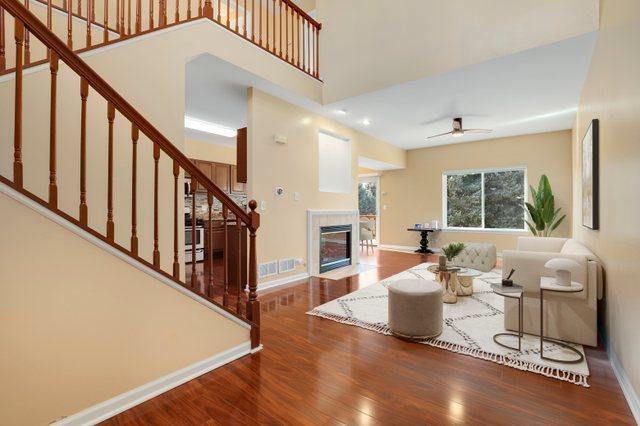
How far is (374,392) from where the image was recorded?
1.94 meters

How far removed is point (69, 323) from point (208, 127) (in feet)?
16.8

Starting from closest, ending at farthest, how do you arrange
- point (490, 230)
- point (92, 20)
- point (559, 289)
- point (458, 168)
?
point (559, 289) < point (92, 20) < point (490, 230) < point (458, 168)

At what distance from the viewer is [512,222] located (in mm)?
6980

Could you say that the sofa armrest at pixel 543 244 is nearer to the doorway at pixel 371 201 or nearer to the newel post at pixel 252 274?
the newel post at pixel 252 274

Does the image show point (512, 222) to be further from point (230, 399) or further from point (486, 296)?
point (230, 399)

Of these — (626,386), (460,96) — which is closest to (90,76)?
(626,386)

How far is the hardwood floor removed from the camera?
1710mm

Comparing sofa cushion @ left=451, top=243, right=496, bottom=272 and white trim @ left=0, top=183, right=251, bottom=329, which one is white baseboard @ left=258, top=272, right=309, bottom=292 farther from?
sofa cushion @ left=451, top=243, right=496, bottom=272

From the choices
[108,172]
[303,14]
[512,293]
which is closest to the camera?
[108,172]

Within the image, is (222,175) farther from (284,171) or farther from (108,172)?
(108,172)

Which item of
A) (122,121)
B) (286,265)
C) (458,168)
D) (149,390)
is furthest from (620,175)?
(458,168)

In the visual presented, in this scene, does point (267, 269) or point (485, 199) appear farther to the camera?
point (485, 199)

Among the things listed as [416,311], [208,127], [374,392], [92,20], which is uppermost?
[92,20]

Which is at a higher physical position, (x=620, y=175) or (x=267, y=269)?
(x=620, y=175)
